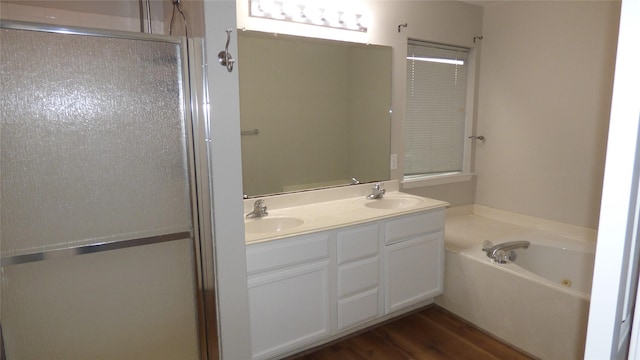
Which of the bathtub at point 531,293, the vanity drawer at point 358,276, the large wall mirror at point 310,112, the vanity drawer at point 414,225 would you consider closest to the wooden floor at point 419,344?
the bathtub at point 531,293

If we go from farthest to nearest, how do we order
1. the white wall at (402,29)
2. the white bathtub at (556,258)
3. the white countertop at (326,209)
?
the white bathtub at (556,258) → the white wall at (402,29) → the white countertop at (326,209)

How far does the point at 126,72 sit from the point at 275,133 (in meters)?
1.08

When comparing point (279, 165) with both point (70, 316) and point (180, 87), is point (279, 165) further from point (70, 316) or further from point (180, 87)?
point (70, 316)

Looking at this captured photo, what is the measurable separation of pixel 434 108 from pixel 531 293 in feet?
5.42

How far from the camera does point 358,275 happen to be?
223 centimetres

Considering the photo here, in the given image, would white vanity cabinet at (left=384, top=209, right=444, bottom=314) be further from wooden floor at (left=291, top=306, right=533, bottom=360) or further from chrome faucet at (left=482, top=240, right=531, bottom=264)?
chrome faucet at (left=482, top=240, right=531, bottom=264)

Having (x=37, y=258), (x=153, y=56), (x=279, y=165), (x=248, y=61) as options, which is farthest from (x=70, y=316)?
(x=248, y=61)

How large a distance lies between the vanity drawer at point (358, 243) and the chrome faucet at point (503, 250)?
2.83ft

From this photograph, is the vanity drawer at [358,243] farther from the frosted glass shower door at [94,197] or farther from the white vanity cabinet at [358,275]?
the frosted glass shower door at [94,197]

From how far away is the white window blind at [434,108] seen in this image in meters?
3.09

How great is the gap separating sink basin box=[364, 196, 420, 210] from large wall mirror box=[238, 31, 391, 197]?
22 cm

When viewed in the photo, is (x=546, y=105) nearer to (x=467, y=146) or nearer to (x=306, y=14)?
(x=467, y=146)

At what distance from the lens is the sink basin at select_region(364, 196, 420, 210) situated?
8.74 ft

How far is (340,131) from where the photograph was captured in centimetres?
268
